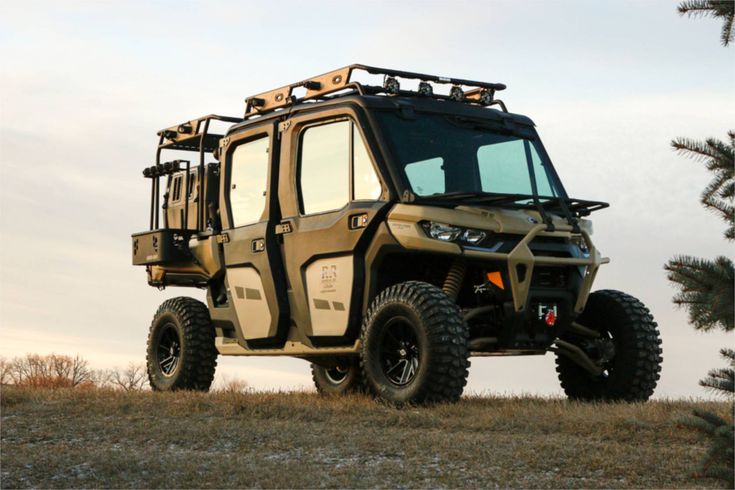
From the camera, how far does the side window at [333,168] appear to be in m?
12.7

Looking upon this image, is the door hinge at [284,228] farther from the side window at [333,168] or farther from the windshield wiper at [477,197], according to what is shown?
the windshield wiper at [477,197]

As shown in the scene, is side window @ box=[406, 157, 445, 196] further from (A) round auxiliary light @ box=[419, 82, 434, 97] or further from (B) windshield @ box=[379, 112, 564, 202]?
(A) round auxiliary light @ box=[419, 82, 434, 97]

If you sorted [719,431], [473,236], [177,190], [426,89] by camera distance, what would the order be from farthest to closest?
[177,190], [426,89], [473,236], [719,431]

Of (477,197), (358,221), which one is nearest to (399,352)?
(358,221)

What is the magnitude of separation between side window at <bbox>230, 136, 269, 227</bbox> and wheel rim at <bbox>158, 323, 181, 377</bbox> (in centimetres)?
234

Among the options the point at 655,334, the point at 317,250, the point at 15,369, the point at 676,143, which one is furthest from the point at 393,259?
the point at 15,369

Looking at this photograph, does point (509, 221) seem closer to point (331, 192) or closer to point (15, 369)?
point (331, 192)

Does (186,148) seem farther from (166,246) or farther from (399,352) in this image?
(399,352)

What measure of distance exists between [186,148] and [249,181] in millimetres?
3313

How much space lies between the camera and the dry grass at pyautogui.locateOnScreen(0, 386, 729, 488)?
857 cm

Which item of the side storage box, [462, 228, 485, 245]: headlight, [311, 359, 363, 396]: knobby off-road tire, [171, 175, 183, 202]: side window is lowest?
[311, 359, 363, 396]: knobby off-road tire

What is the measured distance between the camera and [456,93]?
553 inches

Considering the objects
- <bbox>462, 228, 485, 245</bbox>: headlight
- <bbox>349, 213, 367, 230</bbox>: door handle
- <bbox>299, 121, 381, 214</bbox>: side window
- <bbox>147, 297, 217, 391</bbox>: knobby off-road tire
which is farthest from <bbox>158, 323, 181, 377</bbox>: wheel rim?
<bbox>462, 228, 485, 245</bbox>: headlight

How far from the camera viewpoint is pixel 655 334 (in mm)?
13266
